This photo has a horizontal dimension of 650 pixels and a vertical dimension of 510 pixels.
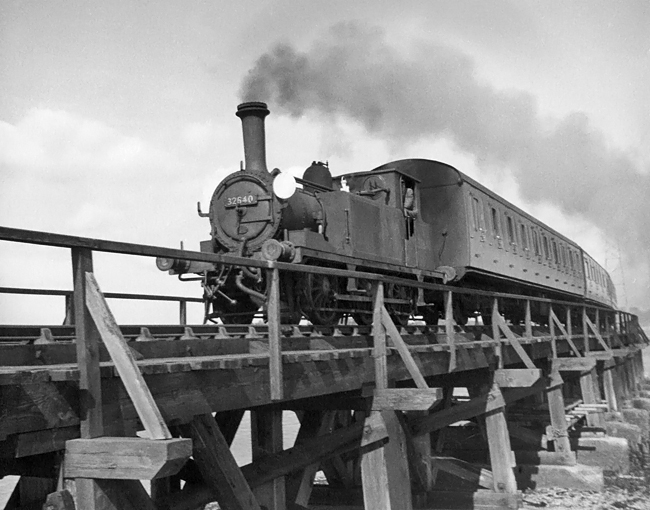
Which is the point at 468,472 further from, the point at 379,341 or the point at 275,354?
the point at 275,354

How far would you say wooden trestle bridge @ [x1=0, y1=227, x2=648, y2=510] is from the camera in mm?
3816

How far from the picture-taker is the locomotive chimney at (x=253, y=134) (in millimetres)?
11797

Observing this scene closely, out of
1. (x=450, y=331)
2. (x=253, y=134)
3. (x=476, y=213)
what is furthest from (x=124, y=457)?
(x=476, y=213)

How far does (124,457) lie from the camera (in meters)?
3.80

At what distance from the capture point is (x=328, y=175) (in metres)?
13.2

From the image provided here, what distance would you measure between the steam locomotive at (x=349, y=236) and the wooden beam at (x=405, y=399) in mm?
1798

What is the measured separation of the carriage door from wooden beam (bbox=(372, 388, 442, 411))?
20.5 ft

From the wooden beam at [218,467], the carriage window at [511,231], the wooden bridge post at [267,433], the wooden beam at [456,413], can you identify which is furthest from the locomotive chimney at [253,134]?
the carriage window at [511,231]

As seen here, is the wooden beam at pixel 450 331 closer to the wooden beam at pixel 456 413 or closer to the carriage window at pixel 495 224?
the wooden beam at pixel 456 413

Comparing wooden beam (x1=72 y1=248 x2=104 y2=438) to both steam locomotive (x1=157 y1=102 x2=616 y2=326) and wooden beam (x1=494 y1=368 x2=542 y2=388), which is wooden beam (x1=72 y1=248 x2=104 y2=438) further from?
wooden beam (x1=494 y1=368 x2=542 y2=388)

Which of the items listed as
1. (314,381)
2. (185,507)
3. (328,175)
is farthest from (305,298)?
(185,507)

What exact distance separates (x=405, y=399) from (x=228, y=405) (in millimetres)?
2461

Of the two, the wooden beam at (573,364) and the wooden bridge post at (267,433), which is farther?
the wooden beam at (573,364)

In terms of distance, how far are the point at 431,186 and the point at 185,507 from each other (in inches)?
406
